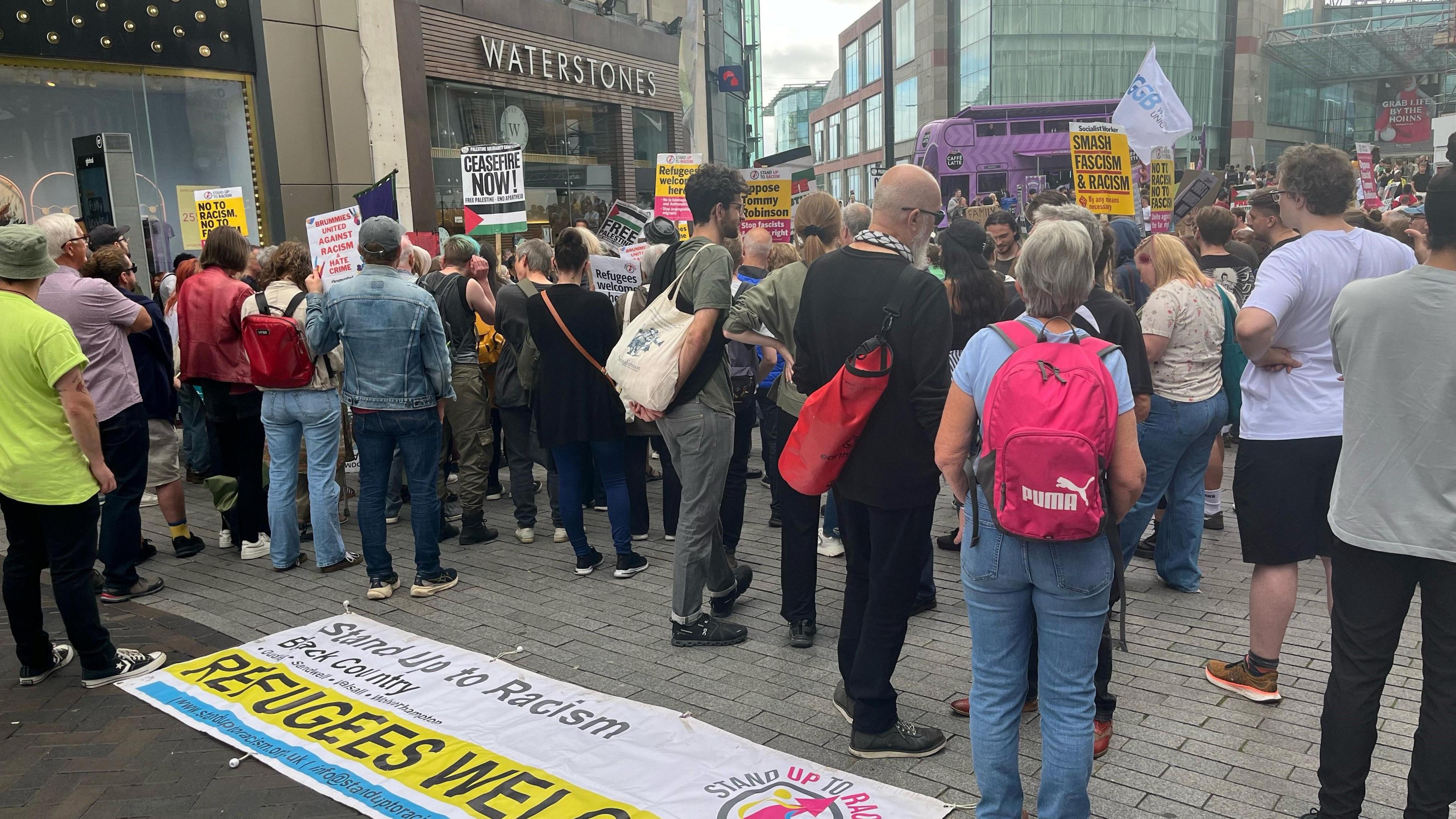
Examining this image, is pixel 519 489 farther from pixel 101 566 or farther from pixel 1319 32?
pixel 1319 32

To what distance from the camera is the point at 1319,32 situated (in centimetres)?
6700

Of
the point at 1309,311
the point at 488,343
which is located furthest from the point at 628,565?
the point at 1309,311

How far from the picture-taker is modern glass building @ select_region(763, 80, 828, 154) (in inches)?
4402

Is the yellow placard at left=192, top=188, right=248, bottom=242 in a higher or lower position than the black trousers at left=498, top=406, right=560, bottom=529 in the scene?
higher

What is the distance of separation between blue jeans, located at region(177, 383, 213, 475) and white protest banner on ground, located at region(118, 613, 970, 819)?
4203 mm

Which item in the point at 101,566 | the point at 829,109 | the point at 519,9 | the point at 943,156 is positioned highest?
the point at 829,109

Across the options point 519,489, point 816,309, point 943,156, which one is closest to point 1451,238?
point 816,309

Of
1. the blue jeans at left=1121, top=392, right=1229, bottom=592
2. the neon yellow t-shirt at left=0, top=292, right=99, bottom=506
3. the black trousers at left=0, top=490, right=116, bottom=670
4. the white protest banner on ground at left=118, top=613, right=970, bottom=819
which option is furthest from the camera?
the blue jeans at left=1121, top=392, right=1229, bottom=592

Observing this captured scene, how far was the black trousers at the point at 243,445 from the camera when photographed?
6.71 m

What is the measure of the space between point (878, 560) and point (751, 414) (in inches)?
117

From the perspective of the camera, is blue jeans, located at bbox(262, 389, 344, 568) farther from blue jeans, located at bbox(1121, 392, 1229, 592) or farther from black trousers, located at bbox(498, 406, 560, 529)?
blue jeans, located at bbox(1121, 392, 1229, 592)

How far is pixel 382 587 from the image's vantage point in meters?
5.92

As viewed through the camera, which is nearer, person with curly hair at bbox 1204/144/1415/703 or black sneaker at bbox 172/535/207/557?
person with curly hair at bbox 1204/144/1415/703

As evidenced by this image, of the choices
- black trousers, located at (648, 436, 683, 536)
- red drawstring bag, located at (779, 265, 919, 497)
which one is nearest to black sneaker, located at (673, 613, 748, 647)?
red drawstring bag, located at (779, 265, 919, 497)
